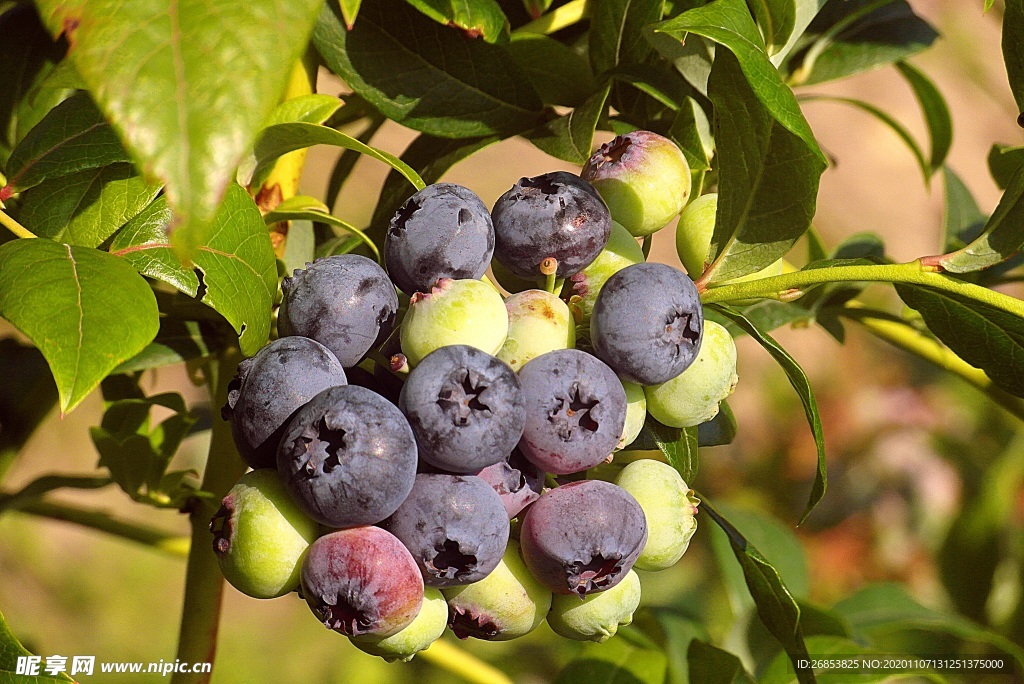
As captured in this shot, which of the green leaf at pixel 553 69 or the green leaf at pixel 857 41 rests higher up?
the green leaf at pixel 857 41

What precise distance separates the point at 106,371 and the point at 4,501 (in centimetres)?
62

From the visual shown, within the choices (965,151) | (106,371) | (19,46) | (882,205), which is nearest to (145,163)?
(106,371)

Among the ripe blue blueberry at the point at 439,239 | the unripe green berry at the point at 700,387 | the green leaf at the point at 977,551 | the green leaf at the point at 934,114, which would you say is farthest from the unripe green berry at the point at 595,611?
the green leaf at the point at 977,551

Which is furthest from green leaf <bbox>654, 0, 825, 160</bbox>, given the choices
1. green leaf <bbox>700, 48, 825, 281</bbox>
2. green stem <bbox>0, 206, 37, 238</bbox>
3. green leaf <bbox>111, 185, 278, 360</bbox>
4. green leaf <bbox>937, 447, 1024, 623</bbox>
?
green leaf <bbox>937, 447, 1024, 623</bbox>

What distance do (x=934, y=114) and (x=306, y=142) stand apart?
0.82m

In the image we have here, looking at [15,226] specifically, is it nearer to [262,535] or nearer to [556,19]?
[262,535]

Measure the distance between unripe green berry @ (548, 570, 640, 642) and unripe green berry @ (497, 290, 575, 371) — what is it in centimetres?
15

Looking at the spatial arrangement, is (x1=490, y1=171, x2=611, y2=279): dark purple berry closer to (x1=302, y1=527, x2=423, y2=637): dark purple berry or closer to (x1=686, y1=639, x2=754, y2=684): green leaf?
(x1=302, y1=527, x2=423, y2=637): dark purple berry

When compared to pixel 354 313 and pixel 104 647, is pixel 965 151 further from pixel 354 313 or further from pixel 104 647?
pixel 354 313

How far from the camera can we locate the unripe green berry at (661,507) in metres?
0.52

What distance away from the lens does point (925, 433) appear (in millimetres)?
2951

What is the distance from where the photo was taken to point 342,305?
0.47 metres

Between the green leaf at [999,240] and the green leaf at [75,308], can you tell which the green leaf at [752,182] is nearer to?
the green leaf at [999,240]

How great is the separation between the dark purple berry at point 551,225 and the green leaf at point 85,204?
224 millimetres
